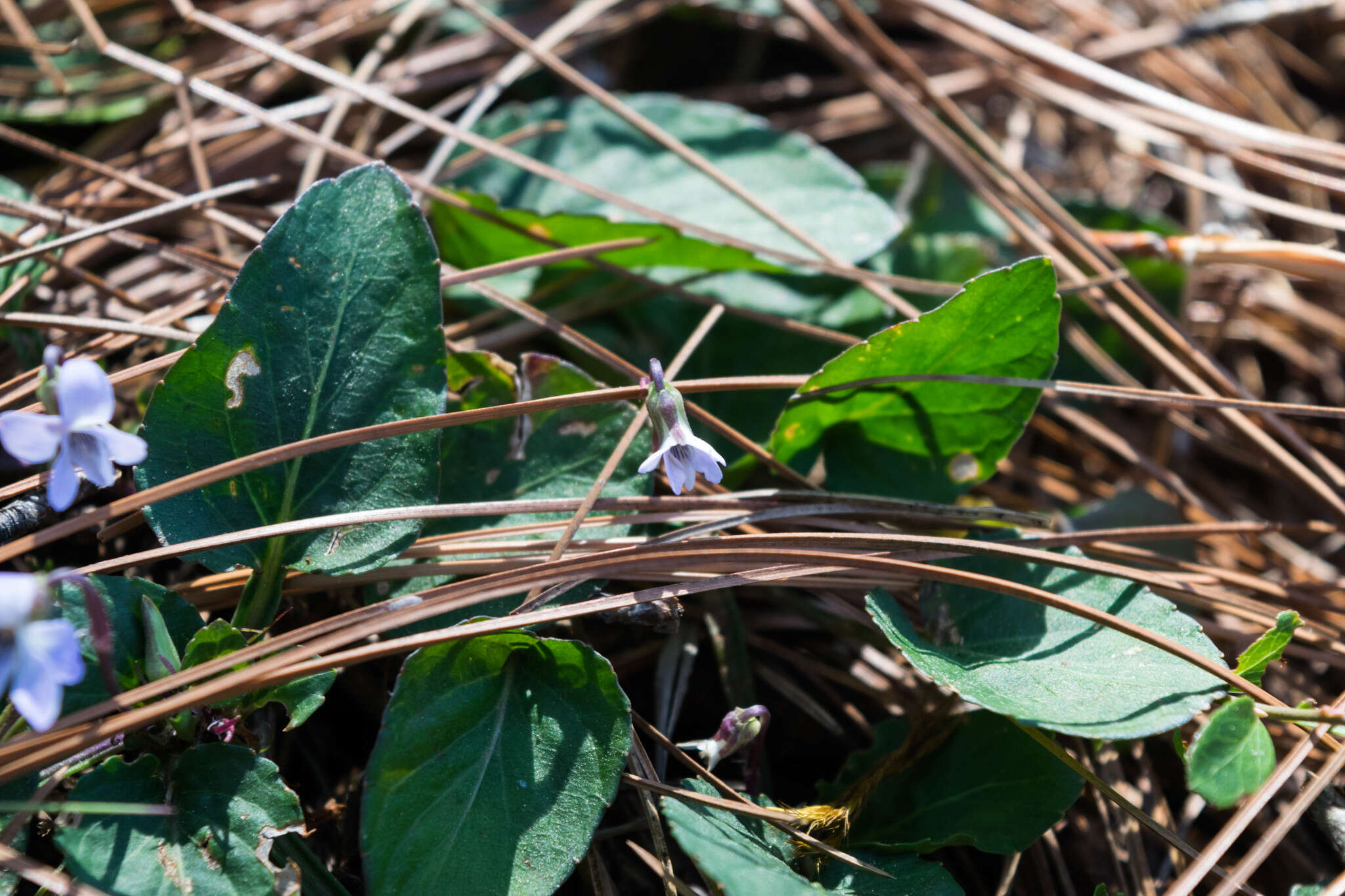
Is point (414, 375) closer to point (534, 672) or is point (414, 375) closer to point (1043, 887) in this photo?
point (534, 672)

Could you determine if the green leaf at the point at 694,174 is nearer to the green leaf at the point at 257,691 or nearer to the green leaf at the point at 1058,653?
the green leaf at the point at 1058,653

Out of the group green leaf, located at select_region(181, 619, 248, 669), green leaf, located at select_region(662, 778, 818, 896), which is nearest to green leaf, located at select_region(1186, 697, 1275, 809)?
green leaf, located at select_region(662, 778, 818, 896)

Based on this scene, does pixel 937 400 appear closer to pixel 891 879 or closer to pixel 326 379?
pixel 891 879

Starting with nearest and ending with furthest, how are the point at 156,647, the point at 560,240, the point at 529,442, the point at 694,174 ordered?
the point at 156,647, the point at 529,442, the point at 560,240, the point at 694,174

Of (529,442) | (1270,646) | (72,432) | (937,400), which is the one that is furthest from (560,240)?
(1270,646)

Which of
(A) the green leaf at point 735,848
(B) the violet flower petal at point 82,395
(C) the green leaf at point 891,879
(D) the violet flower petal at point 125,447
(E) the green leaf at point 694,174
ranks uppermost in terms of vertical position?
(E) the green leaf at point 694,174

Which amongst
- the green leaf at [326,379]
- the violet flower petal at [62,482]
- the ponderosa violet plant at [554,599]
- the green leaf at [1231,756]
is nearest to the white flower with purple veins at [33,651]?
the ponderosa violet plant at [554,599]
